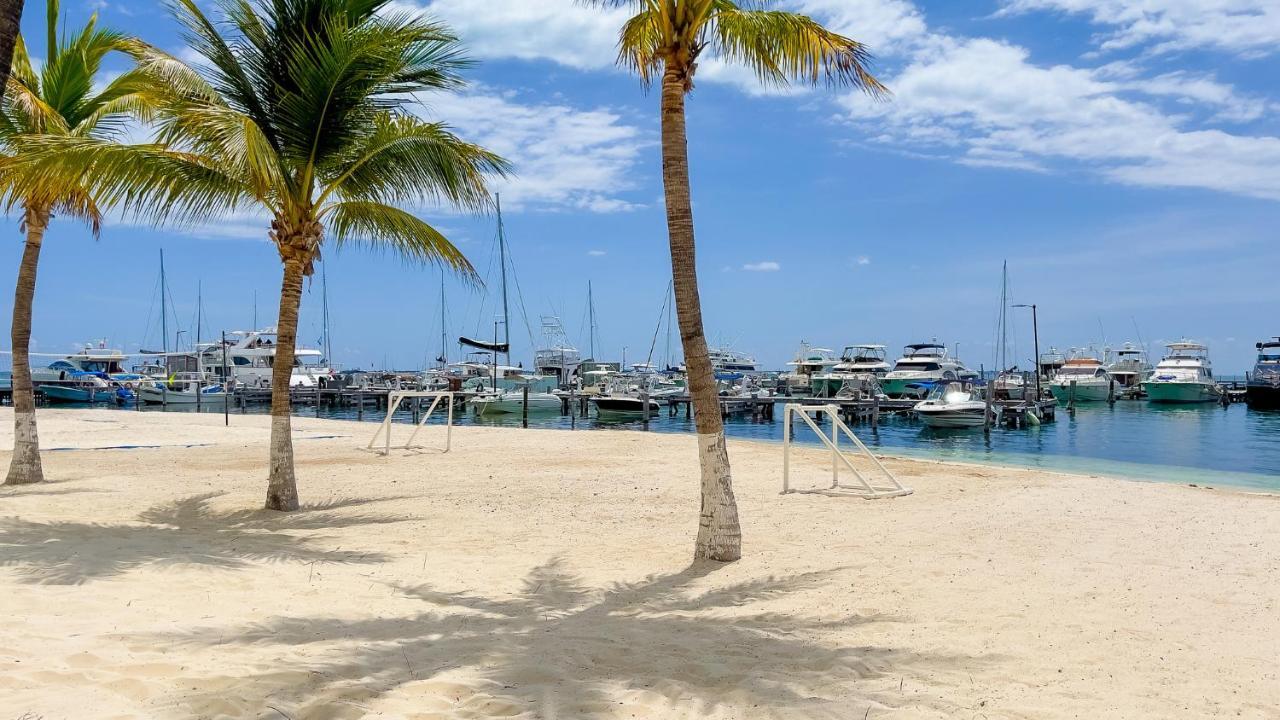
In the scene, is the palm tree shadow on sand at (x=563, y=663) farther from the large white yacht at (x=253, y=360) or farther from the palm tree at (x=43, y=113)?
the large white yacht at (x=253, y=360)

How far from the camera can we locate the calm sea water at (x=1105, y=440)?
25875 mm

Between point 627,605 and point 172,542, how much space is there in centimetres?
501

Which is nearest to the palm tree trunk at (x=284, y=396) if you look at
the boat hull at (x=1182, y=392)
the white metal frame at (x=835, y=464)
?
the white metal frame at (x=835, y=464)

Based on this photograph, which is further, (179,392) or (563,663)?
(179,392)

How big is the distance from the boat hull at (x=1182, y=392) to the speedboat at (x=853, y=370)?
19.2 m

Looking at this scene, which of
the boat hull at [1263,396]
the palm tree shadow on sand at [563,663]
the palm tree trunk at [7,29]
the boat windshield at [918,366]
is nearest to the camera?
the palm tree shadow on sand at [563,663]

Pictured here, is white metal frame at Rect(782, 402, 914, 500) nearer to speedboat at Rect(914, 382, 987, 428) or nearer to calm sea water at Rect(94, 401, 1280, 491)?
calm sea water at Rect(94, 401, 1280, 491)

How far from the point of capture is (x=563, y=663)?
17.0 ft

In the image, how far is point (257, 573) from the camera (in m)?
7.60

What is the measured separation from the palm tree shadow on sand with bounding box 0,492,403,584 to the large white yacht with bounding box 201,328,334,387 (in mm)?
52059

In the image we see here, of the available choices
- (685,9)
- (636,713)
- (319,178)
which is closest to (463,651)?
(636,713)

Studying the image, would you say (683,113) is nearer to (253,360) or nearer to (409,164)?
(409,164)

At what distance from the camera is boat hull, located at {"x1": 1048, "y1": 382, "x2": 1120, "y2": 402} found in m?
67.6

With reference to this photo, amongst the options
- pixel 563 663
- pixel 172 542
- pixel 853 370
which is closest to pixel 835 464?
pixel 172 542
